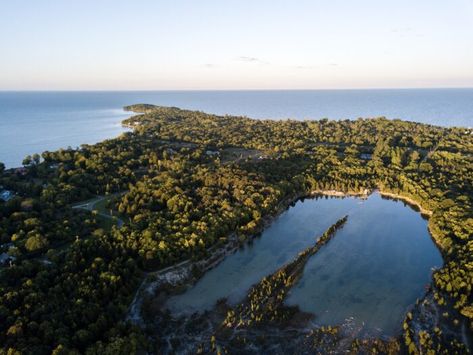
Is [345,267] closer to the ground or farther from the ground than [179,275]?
closer to the ground

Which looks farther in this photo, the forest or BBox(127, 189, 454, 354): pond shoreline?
BBox(127, 189, 454, 354): pond shoreline

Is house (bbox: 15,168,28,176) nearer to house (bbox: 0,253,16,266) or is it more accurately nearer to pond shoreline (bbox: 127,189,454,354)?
house (bbox: 0,253,16,266)

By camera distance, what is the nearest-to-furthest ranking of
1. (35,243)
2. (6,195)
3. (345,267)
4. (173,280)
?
1. (173,280)
2. (35,243)
3. (345,267)
4. (6,195)

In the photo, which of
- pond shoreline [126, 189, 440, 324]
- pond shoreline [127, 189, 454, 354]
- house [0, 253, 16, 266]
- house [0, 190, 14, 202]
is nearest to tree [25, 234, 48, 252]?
house [0, 253, 16, 266]

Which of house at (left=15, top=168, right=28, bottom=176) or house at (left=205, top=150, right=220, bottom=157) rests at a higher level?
house at (left=205, top=150, right=220, bottom=157)

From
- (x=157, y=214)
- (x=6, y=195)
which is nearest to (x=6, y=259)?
(x=157, y=214)

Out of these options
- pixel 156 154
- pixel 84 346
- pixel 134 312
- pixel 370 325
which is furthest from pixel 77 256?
pixel 156 154

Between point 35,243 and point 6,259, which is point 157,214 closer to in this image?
point 35,243

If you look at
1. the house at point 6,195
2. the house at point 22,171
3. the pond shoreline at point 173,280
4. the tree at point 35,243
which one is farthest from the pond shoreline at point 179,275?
the house at point 22,171
